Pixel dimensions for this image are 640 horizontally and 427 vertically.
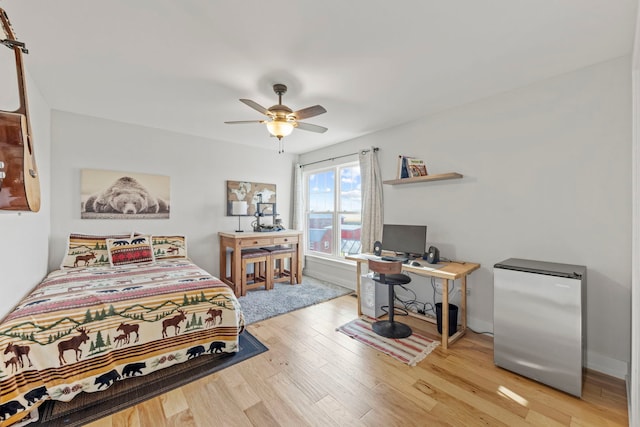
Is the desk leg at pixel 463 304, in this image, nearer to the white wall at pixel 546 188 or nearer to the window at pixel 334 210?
the white wall at pixel 546 188

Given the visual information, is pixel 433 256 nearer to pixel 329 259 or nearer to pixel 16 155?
pixel 329 259

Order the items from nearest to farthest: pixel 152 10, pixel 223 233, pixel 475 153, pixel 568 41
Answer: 1. pixel 152 10
2. pixel 568 41
3. pixel 475 153
4. pixel 223 233

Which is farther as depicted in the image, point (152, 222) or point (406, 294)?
point (152, 222)

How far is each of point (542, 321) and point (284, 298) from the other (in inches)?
113

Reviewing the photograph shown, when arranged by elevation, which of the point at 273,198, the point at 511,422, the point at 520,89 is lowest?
the point at 511,422

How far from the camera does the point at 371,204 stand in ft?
12.3

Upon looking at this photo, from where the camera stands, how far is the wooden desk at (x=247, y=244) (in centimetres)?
384

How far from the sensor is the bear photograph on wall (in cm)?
328

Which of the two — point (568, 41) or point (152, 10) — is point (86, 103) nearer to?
point (152, 10)

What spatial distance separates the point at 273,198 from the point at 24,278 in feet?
A: 10.9

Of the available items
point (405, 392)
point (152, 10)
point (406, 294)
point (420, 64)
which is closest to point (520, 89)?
point (420, 64)

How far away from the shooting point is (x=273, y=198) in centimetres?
498

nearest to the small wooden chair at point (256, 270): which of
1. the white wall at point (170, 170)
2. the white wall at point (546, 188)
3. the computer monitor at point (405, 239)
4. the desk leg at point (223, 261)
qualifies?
the desk leg at point (223, 261)

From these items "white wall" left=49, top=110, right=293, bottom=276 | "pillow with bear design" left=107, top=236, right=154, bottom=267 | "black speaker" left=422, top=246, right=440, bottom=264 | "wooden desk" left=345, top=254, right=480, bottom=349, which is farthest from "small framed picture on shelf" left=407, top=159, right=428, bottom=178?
"pillow with bear design" left=107, top=236, right=154, bottom=267
